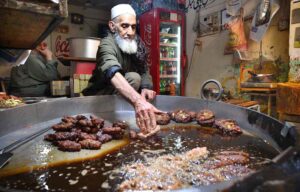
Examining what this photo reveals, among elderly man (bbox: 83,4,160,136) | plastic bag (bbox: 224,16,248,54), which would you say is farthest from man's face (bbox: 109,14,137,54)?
plastic bag (bbox: 224,16,248,54)

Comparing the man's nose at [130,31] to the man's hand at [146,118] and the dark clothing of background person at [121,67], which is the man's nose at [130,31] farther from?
the man's hand at [146,118]

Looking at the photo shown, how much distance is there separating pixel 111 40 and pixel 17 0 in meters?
2.05

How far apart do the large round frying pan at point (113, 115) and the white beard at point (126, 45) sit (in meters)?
0.97

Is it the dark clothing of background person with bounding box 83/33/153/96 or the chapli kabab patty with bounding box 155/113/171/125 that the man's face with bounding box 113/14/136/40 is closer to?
the dark clothing of background person with bounding box 83/33/153/96

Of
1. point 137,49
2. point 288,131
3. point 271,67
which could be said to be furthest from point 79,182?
point 271,67

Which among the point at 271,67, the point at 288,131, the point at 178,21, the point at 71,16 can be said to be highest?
the point at 71,16

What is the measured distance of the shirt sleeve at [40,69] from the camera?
5242mm

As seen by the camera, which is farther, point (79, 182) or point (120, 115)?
point (120, 115)

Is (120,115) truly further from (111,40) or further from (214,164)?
(214,164)

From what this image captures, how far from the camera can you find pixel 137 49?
3670 millimetres

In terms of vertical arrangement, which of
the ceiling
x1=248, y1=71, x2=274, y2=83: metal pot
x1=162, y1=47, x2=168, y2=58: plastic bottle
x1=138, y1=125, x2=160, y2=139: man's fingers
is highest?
the ceiling

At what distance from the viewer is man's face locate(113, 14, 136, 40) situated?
11.4 feet

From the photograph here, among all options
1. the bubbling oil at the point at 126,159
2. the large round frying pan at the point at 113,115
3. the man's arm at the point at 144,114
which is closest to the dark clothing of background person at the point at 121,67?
the large round frying pan at the point at 113,115

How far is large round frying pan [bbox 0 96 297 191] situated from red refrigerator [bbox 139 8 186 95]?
13.4ft
